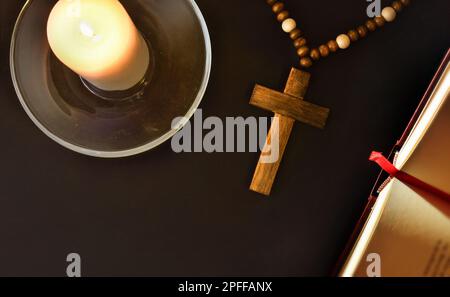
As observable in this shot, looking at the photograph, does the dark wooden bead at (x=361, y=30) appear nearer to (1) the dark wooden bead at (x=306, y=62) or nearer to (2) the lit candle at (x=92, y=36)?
(1) the dark wooden bead at (x=306, y=62)

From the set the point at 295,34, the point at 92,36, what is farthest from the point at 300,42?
the point at 92,36

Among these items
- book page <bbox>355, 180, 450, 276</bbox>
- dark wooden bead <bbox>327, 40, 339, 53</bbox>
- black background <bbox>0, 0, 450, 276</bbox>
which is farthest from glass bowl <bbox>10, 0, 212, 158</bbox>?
book page <bbox>355, 180, 450, 276</bbox>

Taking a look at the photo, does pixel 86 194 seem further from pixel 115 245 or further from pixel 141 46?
pixel 141 46

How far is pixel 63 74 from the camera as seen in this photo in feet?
1.98

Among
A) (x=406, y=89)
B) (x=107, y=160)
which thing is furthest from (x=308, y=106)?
(x=107, y=160)

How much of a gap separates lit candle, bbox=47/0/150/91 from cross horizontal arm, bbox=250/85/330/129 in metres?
0.16

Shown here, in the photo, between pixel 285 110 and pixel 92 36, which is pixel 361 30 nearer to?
Answer: pixel 285 110

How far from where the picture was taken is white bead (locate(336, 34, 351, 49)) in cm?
63

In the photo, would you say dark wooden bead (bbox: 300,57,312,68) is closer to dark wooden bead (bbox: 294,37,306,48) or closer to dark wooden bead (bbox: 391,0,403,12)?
dark wooden bead (bbox: 294,37,306,48)

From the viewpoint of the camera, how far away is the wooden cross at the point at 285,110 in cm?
64

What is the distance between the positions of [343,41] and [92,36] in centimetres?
29

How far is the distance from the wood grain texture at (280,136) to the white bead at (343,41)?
0.05m

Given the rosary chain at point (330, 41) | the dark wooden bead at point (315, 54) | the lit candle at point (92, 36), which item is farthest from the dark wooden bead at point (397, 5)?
the lit candle at point (92, 36)
